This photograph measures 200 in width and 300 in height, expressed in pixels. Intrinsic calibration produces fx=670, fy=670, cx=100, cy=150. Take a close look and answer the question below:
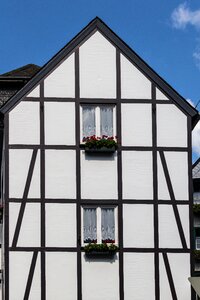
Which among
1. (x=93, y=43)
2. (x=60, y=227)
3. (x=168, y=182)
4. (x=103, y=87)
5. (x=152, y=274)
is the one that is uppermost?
(x=93, y=43)

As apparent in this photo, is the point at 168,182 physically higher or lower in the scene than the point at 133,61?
lower

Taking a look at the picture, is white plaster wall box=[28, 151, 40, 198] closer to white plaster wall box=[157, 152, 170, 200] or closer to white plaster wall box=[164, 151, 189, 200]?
white plaster wall box=[157, 152, 170, 200]

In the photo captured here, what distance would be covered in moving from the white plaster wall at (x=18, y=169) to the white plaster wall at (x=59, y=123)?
32.6 inches

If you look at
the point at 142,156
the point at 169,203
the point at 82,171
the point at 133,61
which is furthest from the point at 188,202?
the point at 133,61

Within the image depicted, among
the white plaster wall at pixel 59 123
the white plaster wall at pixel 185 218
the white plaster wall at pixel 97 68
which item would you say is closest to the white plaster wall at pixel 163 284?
the white plaster wall at pixel 185 218

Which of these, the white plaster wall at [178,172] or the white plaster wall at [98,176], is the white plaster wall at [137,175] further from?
the white plaster wall at [178,172]

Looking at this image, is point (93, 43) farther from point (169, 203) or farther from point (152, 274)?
point (152, 274)

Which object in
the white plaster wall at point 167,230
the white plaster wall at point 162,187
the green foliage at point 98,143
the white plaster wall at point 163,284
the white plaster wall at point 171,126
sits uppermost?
the white plaster wall at point 171,126

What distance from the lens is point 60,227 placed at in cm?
2050

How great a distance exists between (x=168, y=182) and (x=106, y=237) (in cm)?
260

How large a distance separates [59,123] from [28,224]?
3.28m

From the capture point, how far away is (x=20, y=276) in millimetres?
20203

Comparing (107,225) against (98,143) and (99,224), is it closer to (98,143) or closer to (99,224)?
(99,224)

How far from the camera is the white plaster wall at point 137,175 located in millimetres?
20875
